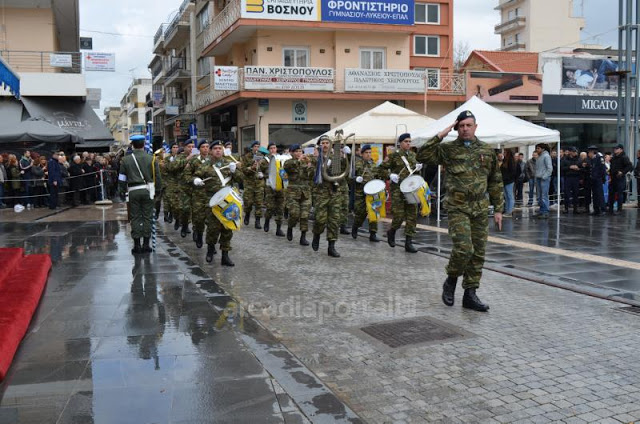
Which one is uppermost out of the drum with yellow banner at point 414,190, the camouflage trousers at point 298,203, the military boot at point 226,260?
the drum with yellow banner at point 414,190

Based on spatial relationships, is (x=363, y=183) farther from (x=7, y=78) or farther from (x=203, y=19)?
(x=203, y=19)

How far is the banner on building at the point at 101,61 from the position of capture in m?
26.8

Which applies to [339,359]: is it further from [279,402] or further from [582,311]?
[582,311]

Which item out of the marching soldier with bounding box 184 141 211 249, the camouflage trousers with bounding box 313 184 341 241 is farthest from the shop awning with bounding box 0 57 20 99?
the camouflage trousers with bounding box 313 184 341 241

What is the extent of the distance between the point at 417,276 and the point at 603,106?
3052 cm

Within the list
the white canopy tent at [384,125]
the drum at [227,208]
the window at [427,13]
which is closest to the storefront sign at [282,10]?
the window at [427,13]

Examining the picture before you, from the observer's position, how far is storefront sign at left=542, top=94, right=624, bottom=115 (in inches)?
1328

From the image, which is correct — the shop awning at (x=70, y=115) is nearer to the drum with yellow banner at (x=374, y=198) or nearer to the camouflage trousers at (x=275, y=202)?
the camouflage trousers at (x=275, y=202)

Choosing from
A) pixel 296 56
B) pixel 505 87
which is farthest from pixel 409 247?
pixel 505 87

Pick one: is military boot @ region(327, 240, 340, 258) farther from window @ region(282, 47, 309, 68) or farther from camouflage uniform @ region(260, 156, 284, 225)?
window @ region(282, 47, 309, 68)

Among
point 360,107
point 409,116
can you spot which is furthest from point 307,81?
point 409,116

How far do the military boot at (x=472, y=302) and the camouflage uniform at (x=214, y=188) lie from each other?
13.4ft

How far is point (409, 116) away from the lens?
18703 mm

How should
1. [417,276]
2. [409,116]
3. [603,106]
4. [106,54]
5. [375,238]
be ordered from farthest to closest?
[603,106] → [106,54] → [409,116] → [375,238] → [417,276]
